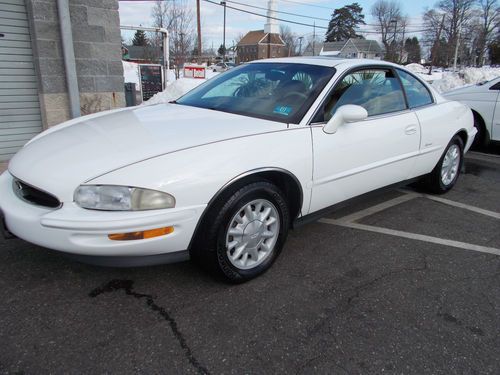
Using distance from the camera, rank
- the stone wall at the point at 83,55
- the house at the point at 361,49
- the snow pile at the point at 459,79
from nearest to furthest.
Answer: the stone wall at the point at 83,55, the snow pile at the point at 459,79, the house at the point at 361,49

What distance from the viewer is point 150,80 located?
12070mm

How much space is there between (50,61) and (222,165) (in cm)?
485

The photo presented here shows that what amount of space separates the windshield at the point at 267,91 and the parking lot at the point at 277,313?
112 centimetres

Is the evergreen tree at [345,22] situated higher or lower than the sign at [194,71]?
higher

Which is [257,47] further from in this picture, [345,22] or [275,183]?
[275,183]

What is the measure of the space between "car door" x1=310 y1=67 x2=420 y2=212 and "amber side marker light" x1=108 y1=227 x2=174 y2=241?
3.93ft

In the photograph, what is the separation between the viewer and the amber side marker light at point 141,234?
7.00 ft

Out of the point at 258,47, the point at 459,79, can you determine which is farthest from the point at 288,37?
the point at 459,79

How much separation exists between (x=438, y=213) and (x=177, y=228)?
3025mm

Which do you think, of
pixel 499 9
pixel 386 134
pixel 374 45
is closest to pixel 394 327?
pixel 386 134

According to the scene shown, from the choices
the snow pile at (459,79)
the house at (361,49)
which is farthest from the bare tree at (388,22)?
the snow pile at (459,79)

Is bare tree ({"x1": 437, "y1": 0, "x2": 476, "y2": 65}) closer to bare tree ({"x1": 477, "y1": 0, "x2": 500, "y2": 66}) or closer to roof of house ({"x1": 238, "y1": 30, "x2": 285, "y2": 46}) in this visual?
bare tree ({"x1": 477, "y1": 0, "x2": 500, "y2": 66})

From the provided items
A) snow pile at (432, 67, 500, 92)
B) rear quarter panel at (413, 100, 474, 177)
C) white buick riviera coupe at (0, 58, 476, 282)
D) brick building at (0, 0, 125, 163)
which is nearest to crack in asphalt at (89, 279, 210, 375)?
white buick riviera coupe at (0, 58, 476, 282)

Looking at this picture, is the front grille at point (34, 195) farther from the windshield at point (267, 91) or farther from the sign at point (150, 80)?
the sign at point (150, 80)
